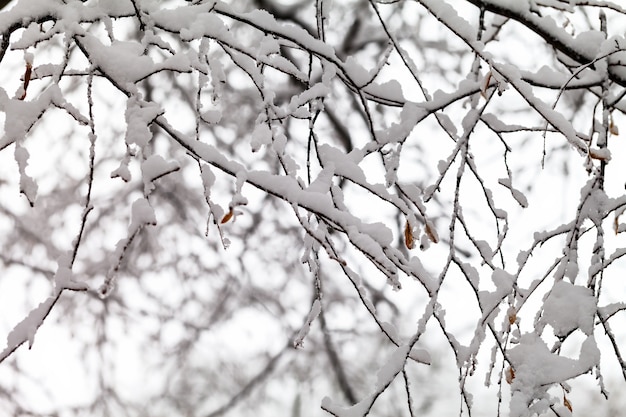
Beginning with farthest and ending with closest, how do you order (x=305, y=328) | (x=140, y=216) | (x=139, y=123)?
(x=305, y=328) < (x=139, y=123) < (x=140, y=216)

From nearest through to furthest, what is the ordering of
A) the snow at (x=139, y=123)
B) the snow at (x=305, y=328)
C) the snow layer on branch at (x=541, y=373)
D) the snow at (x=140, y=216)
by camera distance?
the snow at (x=140, y=216), the snow at (x=139, y=123), the snow layer on branch at (x=541, y=373), the snow at (x=305, y=328)

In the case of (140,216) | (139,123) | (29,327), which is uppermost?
(139,123)

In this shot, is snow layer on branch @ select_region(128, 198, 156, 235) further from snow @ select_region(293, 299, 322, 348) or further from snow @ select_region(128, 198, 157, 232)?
snow @ select_region(293, 299, 322, 348)

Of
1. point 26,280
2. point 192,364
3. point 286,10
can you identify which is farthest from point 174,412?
point 286,10

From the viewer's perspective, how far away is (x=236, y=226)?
5477mm

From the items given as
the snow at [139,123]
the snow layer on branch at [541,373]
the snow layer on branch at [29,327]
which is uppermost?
the snow at [139,123]

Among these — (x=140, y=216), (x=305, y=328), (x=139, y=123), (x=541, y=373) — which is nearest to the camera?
(x=140, y=216)

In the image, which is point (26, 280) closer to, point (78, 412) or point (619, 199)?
point (78, 412)

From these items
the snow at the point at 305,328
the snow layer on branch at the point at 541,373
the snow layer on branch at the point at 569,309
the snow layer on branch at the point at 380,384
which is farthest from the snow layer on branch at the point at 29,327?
the snow layer on branch at the point at 569,309

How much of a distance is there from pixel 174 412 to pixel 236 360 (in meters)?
0.92

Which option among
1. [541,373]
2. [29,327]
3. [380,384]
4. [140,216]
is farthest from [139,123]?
[541,373]

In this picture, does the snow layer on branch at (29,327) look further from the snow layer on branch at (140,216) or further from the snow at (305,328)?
the snow at (305,328)

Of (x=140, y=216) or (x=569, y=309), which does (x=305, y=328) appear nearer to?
(x=569, y=309)

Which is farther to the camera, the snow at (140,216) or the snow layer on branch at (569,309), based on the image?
the snow layer on branch at (569,309)
